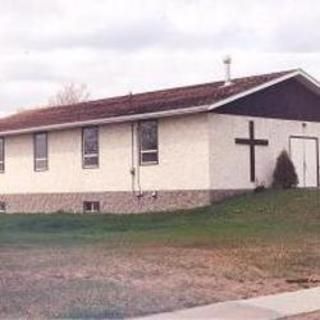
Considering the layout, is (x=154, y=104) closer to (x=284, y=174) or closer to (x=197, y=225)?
(x=284, y=174)

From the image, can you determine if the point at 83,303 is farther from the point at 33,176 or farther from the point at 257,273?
the point at 33,176

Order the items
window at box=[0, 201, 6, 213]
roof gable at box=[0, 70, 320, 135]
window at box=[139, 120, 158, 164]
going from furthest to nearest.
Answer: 1. window at box=[0, 201, 6, 213]
2. window at box=[139, 120, 158, 164]
3. roof gable at box=[0, 70, 320, 135]

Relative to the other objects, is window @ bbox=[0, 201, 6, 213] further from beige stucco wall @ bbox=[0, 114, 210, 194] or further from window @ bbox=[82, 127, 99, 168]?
window @ bbox=[82, 127, 99, 168]

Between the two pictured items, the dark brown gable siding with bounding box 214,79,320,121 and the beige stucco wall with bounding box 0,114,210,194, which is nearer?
the beige stucco wall with bounding box 0,114,210,194

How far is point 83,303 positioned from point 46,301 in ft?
1.51

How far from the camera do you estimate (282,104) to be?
32.2 m

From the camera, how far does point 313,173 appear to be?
108 feet

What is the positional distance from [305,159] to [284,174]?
6.24 ft

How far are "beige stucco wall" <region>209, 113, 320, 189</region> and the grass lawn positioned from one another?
4.18 meters

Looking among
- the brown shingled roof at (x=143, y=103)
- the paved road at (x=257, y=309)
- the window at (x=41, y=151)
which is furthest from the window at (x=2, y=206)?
the paved road at (x=257, y=309)

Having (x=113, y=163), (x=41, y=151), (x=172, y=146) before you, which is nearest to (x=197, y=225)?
(x=172, y=146)

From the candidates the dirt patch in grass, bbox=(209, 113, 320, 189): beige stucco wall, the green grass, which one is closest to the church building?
bbox=(209, 113, 320, 189): beige stucco wall

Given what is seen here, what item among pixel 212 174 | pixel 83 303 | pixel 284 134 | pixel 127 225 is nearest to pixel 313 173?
pixel 284 134

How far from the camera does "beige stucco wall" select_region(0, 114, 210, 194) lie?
29797mm
